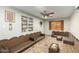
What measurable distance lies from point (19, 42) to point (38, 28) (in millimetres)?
589

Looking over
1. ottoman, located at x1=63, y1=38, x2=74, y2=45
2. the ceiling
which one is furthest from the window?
ottoman, located at x1=63, y1=38, x2=74, y2=45

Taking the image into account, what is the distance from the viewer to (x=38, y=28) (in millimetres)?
2482

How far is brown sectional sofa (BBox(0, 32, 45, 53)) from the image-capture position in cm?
208

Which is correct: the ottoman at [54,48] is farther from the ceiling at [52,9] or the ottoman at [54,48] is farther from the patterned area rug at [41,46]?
the ceiling at [52,9]

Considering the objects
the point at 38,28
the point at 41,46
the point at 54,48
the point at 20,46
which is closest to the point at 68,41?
the point at 54,48

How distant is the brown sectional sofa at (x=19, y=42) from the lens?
6.82 ft

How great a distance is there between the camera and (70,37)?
2361mm

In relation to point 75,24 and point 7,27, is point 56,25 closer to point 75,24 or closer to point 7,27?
point 75,24

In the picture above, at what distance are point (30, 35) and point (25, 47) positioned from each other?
346mm

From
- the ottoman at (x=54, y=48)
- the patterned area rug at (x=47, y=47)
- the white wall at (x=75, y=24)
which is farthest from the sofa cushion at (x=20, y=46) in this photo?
the white wall at (x=75, y=24)

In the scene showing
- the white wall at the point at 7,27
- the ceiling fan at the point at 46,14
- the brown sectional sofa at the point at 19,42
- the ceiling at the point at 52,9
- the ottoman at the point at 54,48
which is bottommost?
the ottoman at the point at 54,48
